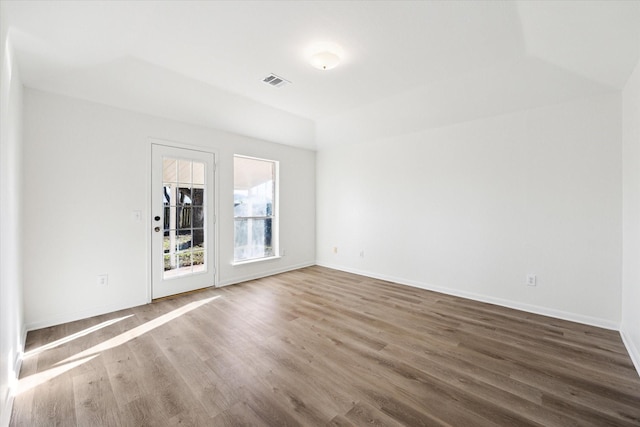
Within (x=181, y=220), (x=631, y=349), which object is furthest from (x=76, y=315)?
(x=631, y=349)

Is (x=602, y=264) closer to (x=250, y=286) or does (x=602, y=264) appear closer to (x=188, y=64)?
(x=250, y=286)

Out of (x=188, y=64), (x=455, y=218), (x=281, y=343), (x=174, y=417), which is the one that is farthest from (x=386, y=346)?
(x=188, y=64)

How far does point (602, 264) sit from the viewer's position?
291cm

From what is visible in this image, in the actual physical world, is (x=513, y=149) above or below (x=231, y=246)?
above

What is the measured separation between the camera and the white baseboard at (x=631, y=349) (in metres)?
2.14

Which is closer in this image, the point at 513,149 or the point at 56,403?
the point at 56,403

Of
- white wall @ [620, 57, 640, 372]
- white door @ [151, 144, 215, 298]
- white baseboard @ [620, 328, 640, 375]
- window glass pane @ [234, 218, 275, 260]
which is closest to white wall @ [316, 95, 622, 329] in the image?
white wall @ [620, 57, 640, 372]

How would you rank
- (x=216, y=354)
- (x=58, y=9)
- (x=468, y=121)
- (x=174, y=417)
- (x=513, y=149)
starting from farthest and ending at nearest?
(x=468, y=121), (x=513, y=149), (x=216, y=354), (x=58, y=9), (x=174, y=417)

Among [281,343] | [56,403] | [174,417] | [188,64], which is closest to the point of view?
[174,417]

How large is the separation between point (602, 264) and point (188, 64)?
15.7 ft

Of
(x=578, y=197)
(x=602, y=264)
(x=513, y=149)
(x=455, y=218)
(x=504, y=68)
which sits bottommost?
(x=602, y=264)

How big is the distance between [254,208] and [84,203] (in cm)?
239

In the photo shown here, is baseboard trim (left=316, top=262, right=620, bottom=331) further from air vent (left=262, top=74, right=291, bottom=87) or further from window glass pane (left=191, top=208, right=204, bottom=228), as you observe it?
air vent (left=262, top=74, right=291, bottom=87)

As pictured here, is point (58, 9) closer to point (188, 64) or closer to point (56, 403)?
point (188, 64)
